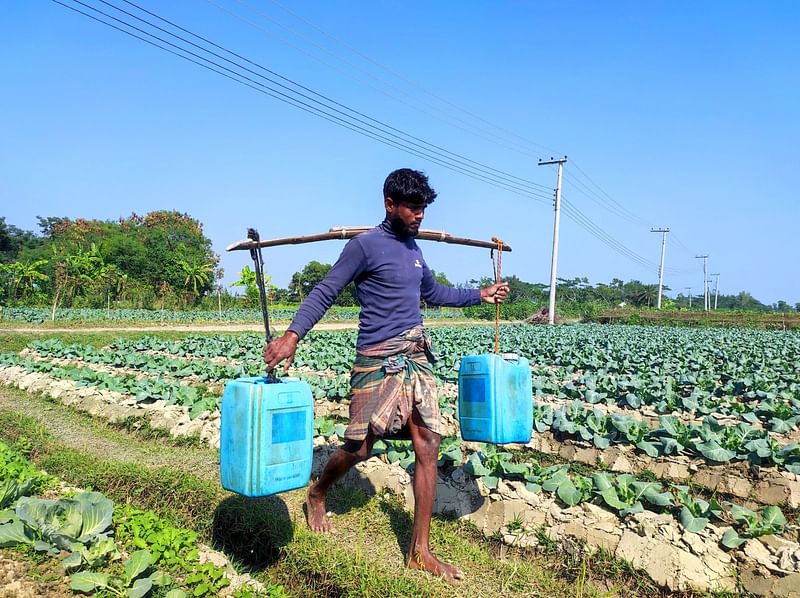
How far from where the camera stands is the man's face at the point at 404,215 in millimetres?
2939

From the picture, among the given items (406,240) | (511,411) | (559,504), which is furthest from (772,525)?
(406,240)

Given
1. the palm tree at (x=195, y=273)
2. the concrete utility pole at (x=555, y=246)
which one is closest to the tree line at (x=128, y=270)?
the palm tree at (x=195, y=273)

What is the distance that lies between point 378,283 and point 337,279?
0.21m

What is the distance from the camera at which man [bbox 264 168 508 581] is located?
2889mm

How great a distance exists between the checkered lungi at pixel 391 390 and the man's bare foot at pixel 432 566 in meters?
0.58

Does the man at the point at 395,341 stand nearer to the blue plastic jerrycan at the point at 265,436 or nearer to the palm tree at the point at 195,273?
the blue plastic jerrycan at the point at 265,436

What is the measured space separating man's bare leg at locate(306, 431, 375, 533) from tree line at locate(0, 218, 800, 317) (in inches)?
894

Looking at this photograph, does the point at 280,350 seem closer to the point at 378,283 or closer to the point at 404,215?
the point at 378,283

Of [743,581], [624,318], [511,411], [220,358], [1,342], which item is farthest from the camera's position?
[624,318]

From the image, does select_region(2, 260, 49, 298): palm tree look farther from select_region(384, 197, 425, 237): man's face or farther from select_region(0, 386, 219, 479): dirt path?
select_region(384, 197, 425, 237): man's face

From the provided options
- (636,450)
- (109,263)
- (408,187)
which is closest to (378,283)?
(408,187)

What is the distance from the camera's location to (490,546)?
338 cm

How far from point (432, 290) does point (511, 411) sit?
0.80m

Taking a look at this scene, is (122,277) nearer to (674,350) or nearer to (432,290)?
(674,350)
